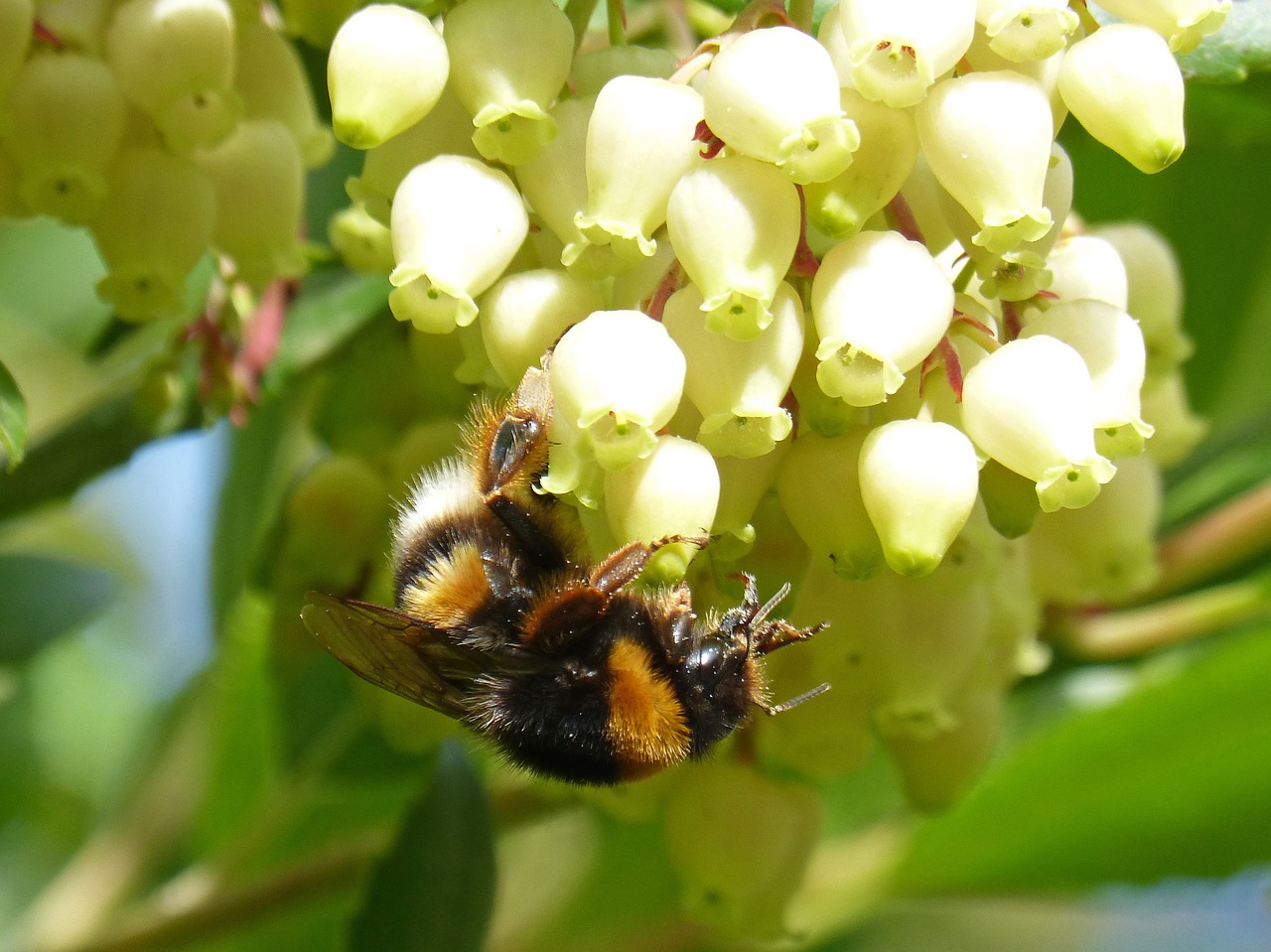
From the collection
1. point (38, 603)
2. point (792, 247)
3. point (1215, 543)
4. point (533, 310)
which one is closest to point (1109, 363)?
point (792, 247)

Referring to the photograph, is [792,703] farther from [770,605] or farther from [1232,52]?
[1232,52]

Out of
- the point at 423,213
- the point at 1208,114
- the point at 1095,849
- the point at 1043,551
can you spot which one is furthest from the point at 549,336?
the point at 1095,849

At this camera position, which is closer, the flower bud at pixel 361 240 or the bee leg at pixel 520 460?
the bee leg at pixel 520 460

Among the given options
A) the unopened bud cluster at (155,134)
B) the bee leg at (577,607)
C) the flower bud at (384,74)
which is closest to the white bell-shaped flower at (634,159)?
the flower bud at (384,74)

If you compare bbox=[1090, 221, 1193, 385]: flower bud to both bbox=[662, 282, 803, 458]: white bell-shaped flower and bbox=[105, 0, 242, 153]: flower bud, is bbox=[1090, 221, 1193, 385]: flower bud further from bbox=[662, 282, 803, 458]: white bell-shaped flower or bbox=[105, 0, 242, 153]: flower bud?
bbox=[105, 0, 242, 153]: flower bud

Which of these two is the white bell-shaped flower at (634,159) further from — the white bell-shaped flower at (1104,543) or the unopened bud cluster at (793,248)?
the white bell-shaped flower at (1104,543)
